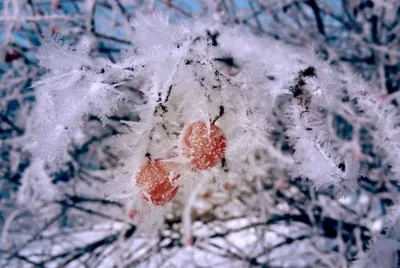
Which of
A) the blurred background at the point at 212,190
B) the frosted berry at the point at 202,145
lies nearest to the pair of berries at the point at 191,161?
the frosted berry at the point at 202,145

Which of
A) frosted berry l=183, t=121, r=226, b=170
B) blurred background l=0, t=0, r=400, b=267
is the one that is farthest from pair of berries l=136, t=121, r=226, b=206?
blurred background l=0, t=0, r=400, b=267

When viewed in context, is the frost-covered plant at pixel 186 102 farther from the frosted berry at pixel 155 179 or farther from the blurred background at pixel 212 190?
the blurred background at pixel 212 190

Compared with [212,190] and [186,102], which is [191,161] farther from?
[212,190]

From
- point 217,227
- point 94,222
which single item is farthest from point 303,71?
point 94,222

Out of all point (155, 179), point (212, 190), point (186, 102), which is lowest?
point (212, 190)

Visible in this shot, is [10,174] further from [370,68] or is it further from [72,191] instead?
[370,68]

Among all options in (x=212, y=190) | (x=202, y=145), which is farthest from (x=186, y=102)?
(x=212, y=190)

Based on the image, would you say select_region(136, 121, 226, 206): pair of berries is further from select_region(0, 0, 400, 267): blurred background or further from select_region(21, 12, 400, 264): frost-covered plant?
select_region(0, 0, 400, 267): blurred background
